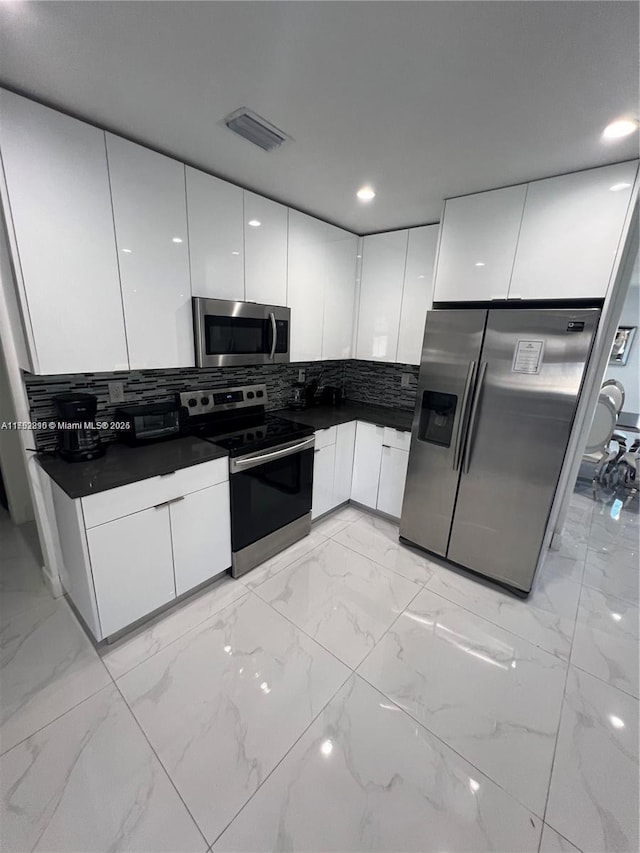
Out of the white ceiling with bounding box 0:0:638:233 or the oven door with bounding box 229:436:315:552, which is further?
the oven door with bounding box 229:436:315:552

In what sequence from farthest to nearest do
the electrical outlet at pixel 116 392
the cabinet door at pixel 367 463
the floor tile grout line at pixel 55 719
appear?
the cabinet door at pixel 367 463
the electrical outlet at pixel 116 392
the floor tile grout line at pixel 55 719

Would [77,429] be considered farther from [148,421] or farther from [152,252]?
[152,252]

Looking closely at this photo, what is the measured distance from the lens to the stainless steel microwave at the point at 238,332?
201cm

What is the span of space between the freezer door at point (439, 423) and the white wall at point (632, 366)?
12.6 feet

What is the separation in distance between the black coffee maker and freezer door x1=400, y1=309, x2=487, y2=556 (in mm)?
1979

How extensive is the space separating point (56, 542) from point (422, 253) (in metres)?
3.13

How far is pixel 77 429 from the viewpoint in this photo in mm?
1727

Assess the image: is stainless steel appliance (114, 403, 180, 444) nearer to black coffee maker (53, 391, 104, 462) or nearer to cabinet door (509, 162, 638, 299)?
black coffee maker (53, 391, 104, 462)

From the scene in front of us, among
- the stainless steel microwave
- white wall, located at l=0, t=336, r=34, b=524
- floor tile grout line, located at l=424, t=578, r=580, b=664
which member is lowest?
floor tile grout line, located at l=424, t=578, r=580, b=664

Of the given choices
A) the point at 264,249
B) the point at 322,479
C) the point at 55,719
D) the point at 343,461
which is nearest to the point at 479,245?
the point at 264,249

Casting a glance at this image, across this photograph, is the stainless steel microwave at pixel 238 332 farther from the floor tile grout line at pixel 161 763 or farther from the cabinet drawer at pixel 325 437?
the floor tile grout line at pixel 161 763

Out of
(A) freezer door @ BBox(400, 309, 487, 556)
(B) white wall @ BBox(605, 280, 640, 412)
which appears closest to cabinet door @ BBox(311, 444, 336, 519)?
(A) freezer door @ BBox(400, 309, 487, 556)

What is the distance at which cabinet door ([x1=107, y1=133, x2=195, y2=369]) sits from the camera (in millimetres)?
1646

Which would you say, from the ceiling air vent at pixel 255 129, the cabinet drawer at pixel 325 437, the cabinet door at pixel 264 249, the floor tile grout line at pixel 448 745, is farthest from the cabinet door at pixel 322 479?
the ceiling air vent at pixel 255 129
